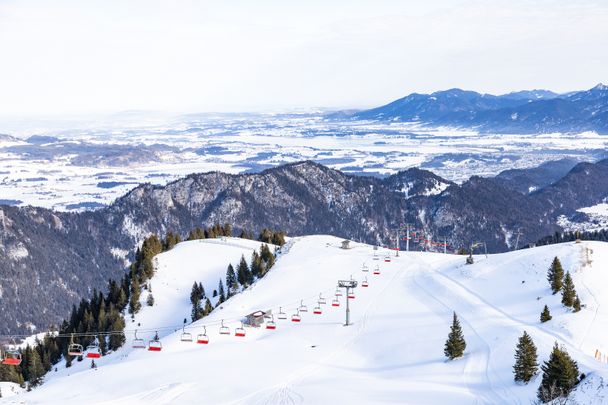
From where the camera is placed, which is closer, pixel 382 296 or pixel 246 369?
pixel 246 369

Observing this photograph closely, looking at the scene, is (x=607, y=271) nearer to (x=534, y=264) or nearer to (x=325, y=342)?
(x=534, y=264)

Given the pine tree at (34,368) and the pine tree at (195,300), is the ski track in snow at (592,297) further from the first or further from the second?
the pine tree at (34,368)

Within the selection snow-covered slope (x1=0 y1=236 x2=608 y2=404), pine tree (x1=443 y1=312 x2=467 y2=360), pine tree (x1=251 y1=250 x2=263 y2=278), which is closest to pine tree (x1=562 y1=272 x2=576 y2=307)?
snow-covered slope (x1=0 y1=236 x2=608 y2=404)

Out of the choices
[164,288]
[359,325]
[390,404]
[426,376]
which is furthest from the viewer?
[164,288]

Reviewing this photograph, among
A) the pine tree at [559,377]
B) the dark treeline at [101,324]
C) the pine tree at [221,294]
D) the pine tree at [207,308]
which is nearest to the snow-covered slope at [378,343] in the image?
the pine tree at [559,377]

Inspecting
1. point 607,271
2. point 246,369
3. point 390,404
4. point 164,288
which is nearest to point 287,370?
point 246,369

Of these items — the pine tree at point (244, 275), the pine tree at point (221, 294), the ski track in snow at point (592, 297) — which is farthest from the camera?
the pine tree at point (244, 275)
